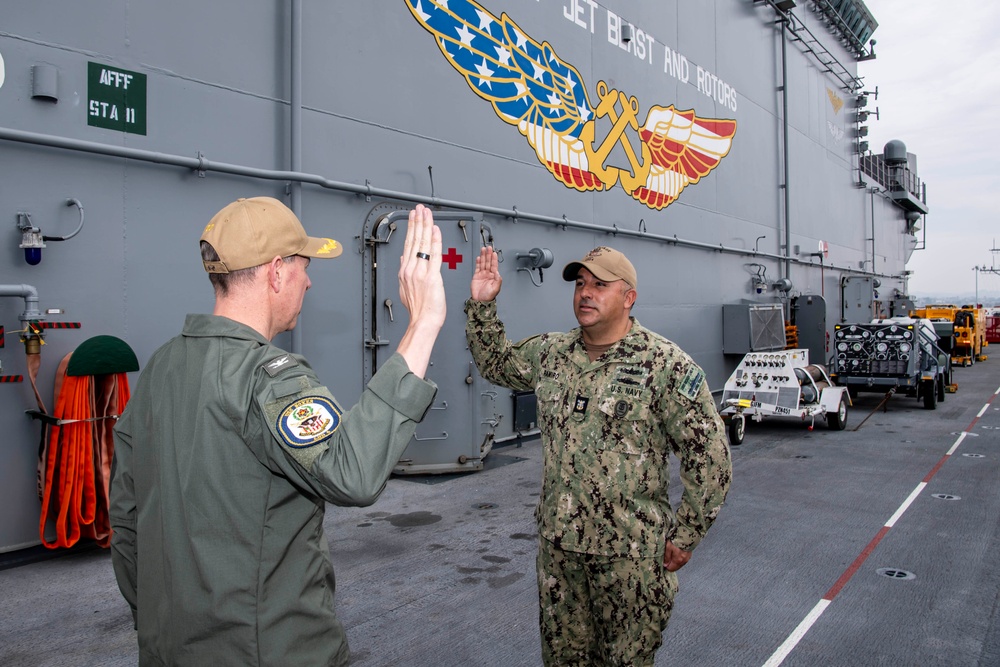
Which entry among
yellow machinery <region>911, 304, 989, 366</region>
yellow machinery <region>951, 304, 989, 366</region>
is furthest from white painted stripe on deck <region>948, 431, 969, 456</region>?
yellow machinery <region>951, 304, 989, 366</region>

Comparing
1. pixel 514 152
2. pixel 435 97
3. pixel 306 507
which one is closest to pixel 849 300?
pixel 514 152

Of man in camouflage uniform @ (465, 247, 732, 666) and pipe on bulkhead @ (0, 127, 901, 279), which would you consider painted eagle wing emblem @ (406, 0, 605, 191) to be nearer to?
pipe on bulkhead @ (0, 127, 901, 279)

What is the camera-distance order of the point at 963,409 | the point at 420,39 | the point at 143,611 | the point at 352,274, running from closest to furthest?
the point at 143,611 → the point at 352,274 → the point at 420,39 → the point at 963,409

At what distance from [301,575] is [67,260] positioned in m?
4.60

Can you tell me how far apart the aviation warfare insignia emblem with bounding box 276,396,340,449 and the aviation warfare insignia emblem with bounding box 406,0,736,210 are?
7341mm

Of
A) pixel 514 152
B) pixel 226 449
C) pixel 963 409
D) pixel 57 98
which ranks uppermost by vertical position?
pixel 514 152

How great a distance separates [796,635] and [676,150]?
1020cm

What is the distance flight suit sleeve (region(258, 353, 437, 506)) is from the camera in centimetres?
126

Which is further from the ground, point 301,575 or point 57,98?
point 57,98

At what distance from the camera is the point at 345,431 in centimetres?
128

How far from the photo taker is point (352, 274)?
7.07m

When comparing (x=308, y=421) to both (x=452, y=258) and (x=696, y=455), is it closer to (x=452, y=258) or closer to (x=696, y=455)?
(x=696, y=455)

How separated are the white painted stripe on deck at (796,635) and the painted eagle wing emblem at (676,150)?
8.14 meters

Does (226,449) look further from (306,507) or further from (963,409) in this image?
(963,409)
